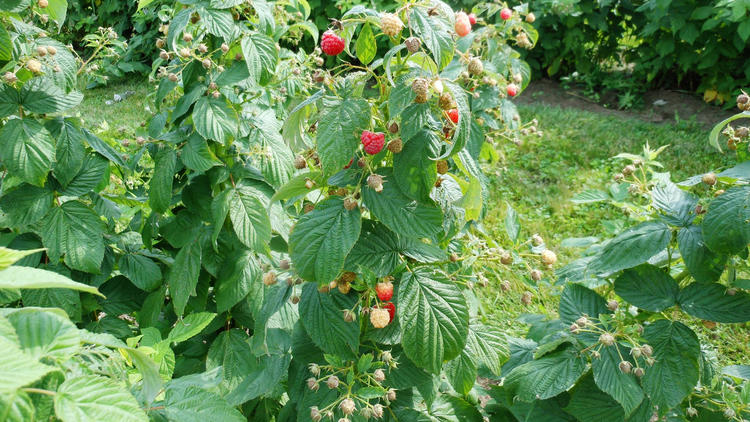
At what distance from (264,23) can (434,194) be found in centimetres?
79

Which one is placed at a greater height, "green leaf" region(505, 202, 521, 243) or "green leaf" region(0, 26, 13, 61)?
"green leaf" region(0, 26, 13, 61)

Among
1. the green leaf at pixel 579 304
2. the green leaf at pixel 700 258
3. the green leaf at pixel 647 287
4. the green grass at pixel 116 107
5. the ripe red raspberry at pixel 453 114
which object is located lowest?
the green grass at pixel 116 107

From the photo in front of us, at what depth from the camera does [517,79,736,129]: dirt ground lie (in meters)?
4.83

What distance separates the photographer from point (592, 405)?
4.49 feet

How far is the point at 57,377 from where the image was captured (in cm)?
63

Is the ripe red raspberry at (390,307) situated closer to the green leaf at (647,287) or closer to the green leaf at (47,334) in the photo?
the green leaf at (647,287)

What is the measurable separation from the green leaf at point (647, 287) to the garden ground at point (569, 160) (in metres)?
1.36

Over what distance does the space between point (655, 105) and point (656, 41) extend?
1.86 feet

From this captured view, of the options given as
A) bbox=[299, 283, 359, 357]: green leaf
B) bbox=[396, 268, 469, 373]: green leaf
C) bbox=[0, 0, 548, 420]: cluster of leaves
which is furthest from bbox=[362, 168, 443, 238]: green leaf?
bbox=[299, 283, 359, 357]: green leaf

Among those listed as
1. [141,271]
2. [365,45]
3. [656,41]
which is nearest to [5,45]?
[141,271]

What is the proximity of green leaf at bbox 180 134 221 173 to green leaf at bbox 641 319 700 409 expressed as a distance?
1202mm

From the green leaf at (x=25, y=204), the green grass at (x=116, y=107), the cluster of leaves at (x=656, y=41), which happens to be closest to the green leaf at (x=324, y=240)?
the green leaf at (x=25, y=204)

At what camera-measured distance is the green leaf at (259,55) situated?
1.58m

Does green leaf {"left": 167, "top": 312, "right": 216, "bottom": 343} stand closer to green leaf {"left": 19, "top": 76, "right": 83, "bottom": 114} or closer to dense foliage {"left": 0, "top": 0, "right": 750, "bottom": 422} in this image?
dense foliage {"left": 0, "top": 0, "right": 750, "bottom": 422}
